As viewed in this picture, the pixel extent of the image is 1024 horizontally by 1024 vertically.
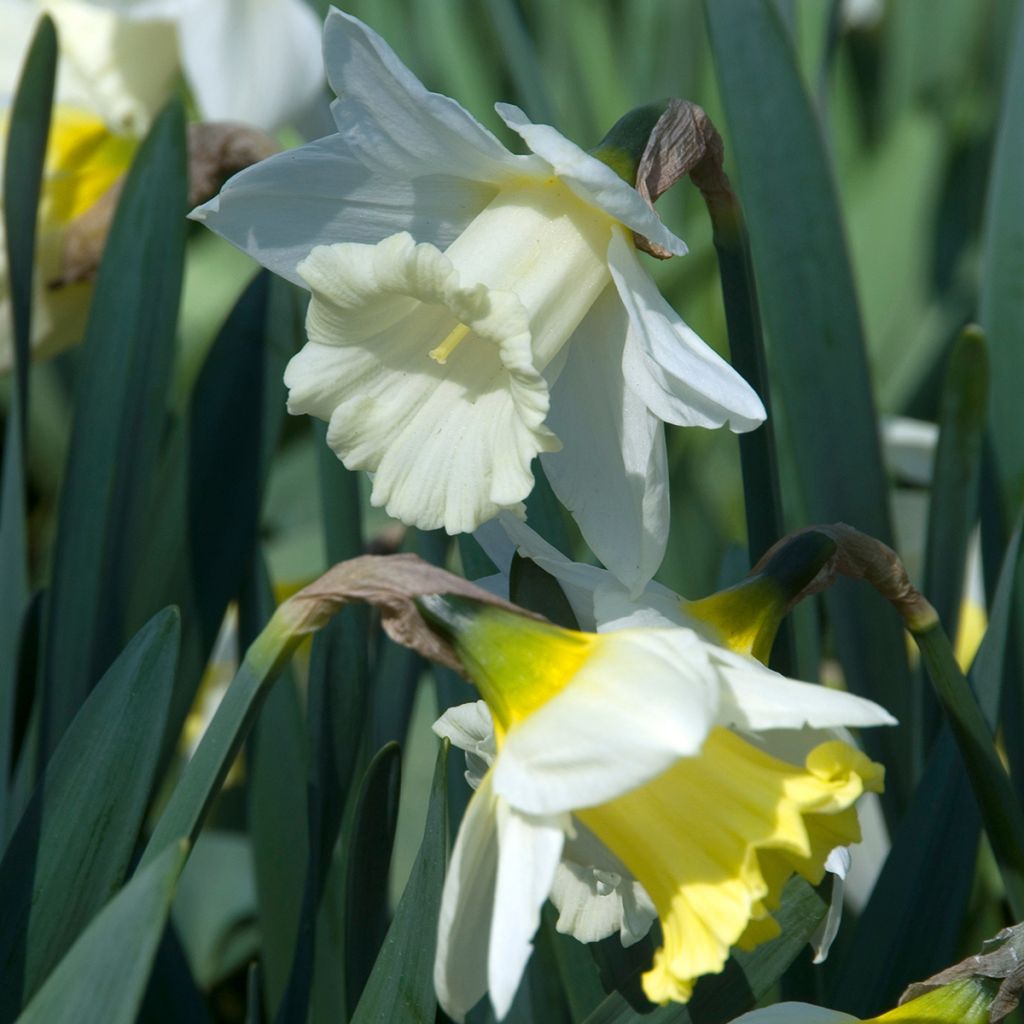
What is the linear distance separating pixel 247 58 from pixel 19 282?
0.56 meters

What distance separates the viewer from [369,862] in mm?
727

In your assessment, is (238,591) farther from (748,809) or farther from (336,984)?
(748,809)

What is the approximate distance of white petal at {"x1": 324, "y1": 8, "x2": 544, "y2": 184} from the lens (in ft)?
2.10

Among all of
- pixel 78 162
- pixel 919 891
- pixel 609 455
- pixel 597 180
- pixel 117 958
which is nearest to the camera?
pixel 117 958

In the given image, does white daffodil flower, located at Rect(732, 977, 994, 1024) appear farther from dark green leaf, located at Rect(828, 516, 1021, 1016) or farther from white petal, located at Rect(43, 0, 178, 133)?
white petal, located at Rect(43, 0, 178, 133)

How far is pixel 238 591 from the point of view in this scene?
1.11 metres

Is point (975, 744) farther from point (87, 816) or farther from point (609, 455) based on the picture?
point (87, 816)

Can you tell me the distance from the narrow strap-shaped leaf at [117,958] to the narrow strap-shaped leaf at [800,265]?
70 cm

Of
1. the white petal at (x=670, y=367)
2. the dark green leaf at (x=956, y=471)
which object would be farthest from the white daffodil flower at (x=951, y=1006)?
the dark green leaf at (x=956, y=471)

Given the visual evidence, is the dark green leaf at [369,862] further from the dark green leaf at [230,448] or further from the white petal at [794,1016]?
the dark green leaf at [230,448]

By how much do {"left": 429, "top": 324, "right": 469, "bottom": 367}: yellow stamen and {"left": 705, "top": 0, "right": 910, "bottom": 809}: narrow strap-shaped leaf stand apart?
413 millimetres

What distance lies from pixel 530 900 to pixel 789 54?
764 mm

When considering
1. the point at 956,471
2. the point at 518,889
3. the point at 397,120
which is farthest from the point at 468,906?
the point at 956,471

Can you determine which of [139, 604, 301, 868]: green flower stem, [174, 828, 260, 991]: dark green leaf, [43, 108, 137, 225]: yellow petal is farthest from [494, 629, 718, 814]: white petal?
[174, 828, 260, 991]: dark green leaf
